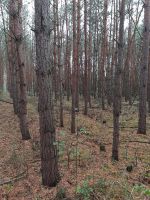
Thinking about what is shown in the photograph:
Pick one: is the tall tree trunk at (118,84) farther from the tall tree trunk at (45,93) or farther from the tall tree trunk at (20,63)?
the tall tree trunk at (20,63)

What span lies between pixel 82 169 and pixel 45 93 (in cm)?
229

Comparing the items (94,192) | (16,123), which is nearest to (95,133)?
(16,123)

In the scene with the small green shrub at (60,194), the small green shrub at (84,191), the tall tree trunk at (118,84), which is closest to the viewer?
the small green shrub at (84,191)

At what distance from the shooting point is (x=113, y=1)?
71.3 feet

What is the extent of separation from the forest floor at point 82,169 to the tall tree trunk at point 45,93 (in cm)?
25

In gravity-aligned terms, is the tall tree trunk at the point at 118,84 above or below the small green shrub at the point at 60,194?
above

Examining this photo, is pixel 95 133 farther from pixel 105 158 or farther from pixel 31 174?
pixel 31 174

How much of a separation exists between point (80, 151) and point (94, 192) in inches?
103

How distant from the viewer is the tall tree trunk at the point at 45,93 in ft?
17.0

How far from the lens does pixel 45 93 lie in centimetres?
536

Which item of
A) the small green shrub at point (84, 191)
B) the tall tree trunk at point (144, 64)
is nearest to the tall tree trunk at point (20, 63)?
the tall tree trunk at point (144, 64)

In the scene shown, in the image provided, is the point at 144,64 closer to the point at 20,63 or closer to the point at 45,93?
the point at 20,63

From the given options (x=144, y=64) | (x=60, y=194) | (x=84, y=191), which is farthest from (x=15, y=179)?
(x=144, y=64)

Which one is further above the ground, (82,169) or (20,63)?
(20,63)
